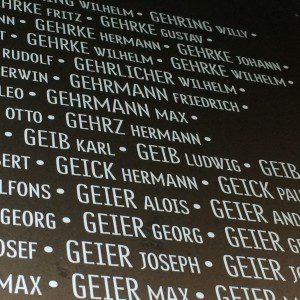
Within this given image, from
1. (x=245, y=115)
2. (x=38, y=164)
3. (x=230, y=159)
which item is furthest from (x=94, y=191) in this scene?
(x=245, y=115)

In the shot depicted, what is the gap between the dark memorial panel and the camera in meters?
1.78

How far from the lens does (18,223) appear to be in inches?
70.4

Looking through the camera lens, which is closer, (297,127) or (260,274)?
(260,274)

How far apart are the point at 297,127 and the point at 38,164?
0.92 metres

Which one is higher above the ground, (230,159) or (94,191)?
(230,159)

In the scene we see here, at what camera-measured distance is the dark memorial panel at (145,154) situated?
1783mm

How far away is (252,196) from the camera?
6.85 ft

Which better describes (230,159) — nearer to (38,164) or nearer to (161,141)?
→ (161,141)

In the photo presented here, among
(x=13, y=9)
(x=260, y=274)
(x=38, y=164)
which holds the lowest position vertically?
(x=260, y=274)

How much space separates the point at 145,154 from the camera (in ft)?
6.86

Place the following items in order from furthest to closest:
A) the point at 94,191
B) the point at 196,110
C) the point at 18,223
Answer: the point at 196,110, the point at 94,191, the point at 18,223

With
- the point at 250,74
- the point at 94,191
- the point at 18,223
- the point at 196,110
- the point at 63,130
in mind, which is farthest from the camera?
the point at 250,74

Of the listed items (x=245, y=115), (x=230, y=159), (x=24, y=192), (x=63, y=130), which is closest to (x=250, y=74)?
(x=245, y=115)

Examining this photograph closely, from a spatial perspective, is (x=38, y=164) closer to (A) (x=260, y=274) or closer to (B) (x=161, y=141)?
(B) (x=161, y=141)
